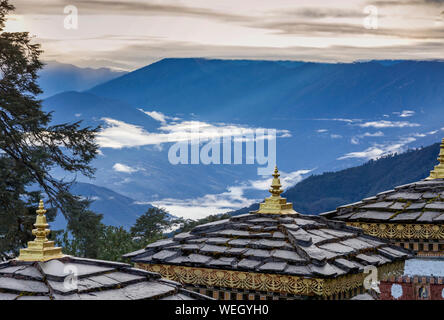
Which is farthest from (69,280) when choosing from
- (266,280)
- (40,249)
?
(266,280)

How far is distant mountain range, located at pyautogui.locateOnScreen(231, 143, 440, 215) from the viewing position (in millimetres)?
114312

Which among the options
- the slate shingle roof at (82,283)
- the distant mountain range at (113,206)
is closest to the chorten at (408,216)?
the slate shingle roof at (82,283)

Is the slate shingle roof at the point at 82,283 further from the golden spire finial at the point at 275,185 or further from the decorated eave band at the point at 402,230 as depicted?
the decorated eave band at the point at 402,230

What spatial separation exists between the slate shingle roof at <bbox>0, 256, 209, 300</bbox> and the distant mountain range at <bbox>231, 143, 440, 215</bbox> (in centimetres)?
9994

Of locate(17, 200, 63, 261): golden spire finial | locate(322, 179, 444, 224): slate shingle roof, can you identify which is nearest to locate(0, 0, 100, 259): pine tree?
locate(322, 179, 444, 224): slate shingle roof

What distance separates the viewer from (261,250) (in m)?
13.4

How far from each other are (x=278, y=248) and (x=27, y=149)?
72.6 ft

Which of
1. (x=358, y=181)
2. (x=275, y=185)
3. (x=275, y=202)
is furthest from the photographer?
(x=358, y=181)

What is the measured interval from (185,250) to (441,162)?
7151 millimetres

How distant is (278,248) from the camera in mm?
13227

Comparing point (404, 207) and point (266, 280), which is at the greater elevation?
point (404, 207)

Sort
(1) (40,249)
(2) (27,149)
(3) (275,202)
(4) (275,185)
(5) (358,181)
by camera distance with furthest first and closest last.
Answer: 1. (5) (358,181)
2. (2) (27,149)
3. (3) (275,202)
4. (4) (275,185)
5. (1) (40,249)

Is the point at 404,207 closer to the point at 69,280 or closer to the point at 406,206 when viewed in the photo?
the point at 406,206
